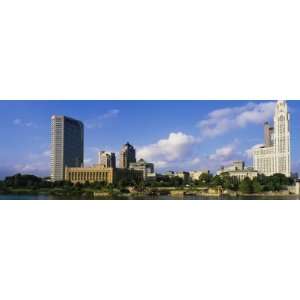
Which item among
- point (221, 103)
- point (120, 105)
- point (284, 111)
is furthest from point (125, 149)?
point (284, 111)

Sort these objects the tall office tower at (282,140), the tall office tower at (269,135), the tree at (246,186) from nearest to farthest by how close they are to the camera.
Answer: the tall office tower at (282,140) < the tall office tower at (269,135) < the tree at (246,186)

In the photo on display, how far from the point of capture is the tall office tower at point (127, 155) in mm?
7465

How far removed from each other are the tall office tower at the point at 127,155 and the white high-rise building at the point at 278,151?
207 centimetres

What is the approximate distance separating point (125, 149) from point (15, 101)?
1.94m

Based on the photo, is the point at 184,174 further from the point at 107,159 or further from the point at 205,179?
the point at 107,159

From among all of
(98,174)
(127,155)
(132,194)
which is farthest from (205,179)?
(98,174)

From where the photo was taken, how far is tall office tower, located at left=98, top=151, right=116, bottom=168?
24.7 ft

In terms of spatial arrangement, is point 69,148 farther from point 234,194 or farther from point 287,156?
point 287,156

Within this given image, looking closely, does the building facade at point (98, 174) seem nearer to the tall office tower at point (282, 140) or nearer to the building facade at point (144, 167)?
the building facade at point (144, 167)

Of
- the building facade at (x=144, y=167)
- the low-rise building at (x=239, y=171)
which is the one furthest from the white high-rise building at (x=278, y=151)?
the building facade at (x=144, y=167)

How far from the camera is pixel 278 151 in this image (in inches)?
295

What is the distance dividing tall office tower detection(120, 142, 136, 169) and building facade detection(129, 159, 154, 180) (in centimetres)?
9

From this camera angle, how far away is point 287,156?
7.47 metres

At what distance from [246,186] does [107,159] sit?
8.09 feet
